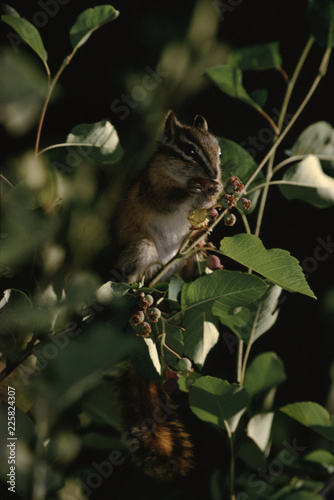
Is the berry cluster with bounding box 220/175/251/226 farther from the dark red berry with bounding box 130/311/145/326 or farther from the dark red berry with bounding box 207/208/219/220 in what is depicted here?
the dark red berry with bounding box 130/311/145/326

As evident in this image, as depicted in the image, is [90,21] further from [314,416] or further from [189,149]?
[314,416]

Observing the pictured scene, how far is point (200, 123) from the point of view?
825 mm

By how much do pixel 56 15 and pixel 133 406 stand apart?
0.68 metres

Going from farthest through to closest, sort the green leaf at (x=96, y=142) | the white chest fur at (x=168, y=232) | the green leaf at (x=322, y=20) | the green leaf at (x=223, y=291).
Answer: the white chest fur at (x=168, y=232)
the green leaf at (x=322, y=20)
the green leaf at (x=96, y=142)
the green leaf at (x=223, y=291)

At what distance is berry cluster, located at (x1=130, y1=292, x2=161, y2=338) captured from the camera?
22.7 inches

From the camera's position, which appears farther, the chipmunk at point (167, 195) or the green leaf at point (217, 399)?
the chipmunk at point (167, 195)

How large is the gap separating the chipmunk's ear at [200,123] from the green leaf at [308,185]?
17 cm

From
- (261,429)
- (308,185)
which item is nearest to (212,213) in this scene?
(308,185)

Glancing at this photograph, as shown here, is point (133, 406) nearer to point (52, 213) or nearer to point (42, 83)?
point (52, 213)

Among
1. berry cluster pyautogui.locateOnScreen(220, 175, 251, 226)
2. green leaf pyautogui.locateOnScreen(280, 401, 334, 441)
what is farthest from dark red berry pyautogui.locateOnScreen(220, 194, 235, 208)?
green leaf pyautogui.locateOnScreen(280, 401, 334, 441)

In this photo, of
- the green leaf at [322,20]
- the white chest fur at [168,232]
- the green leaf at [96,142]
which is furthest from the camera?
the white chest fur at [168,232]

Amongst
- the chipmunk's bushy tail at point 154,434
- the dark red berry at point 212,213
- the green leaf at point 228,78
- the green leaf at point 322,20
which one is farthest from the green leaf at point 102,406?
the green leaf at point 322,20

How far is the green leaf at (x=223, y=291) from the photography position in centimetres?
55

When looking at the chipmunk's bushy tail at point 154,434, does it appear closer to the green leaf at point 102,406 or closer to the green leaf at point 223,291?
the green leaf at point 102,406
